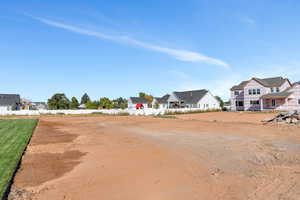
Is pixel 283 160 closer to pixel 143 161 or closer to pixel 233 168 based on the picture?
pixel 233 168

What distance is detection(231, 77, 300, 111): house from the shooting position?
111ft

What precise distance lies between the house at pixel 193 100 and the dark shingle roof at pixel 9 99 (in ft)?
131

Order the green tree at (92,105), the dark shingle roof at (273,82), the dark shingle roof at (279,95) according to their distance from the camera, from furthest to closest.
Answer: the green tree at (92,105) → the dark shingle roof at (273,82) → the dark shingle roof at (279,95)

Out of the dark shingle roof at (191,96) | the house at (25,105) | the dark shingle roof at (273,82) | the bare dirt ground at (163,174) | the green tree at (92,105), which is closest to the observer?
the bare dirt ground at (163,174)

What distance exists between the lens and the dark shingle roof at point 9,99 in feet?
161

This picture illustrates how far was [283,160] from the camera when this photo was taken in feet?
20.2

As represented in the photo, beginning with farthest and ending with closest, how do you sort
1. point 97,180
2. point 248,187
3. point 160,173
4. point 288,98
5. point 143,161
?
point 288,98
point 143,161
point 160,173
point 97,180
point 248,187

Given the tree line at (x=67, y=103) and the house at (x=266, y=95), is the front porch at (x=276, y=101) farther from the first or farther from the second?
the tree line at (x=67, y=103)

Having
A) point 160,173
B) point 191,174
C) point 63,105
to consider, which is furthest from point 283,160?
point 63,105

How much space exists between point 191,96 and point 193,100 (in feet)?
7.00

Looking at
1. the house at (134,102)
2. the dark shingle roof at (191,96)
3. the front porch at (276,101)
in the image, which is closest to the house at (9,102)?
the house at (134,102)

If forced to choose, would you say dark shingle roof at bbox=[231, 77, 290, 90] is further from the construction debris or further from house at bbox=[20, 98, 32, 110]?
house at bbox=[20, 98, 32, 110]

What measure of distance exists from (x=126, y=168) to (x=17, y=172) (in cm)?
298

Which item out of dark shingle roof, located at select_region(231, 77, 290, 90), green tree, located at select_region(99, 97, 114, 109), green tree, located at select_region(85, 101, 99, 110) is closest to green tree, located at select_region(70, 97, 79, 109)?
green tree, located at select_region(85, 101, 99, 110)
